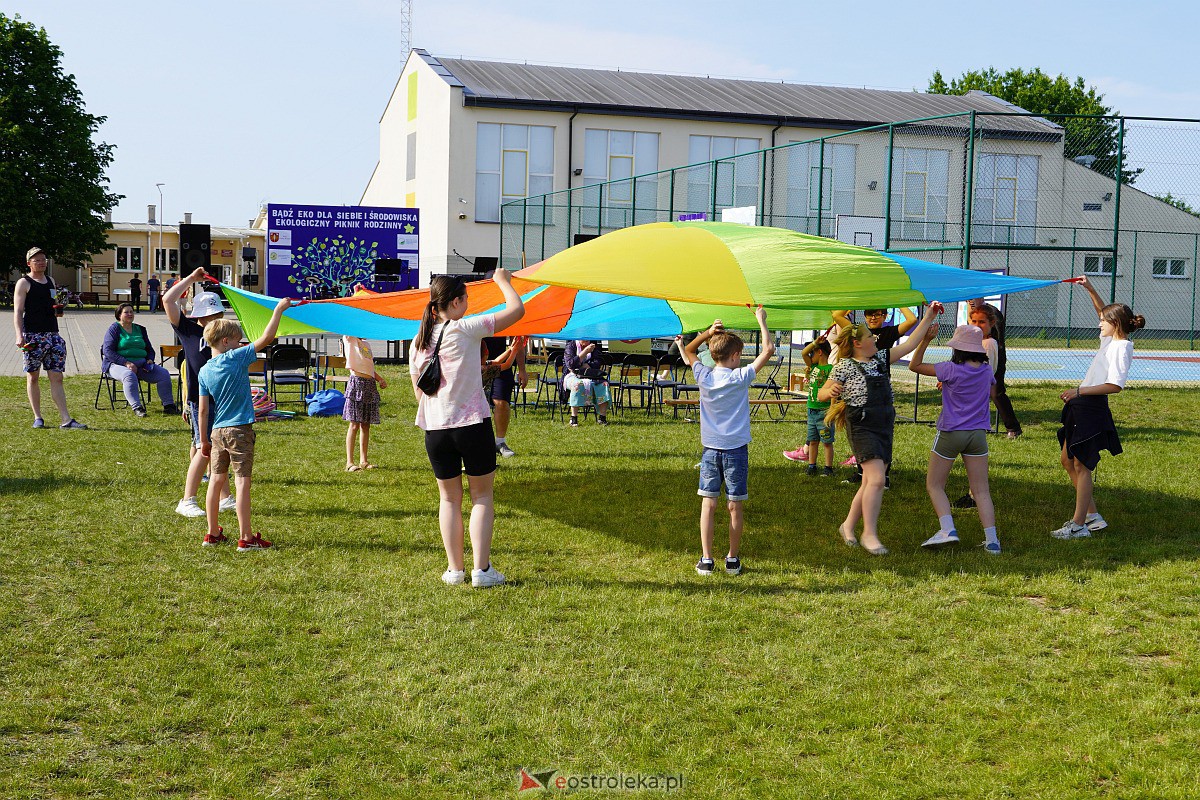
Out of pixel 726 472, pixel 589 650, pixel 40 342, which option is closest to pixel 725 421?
pixel 726 472

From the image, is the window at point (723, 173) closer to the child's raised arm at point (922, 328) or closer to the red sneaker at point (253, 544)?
the child's raised arm at point (922, 328)

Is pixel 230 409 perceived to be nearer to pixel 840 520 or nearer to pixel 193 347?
pixel 193 347

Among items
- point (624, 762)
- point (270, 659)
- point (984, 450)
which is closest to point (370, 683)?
point (270, 659)

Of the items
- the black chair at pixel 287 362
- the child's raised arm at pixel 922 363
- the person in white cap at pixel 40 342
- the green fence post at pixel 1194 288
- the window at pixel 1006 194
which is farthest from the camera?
the green fence post at pixel 1194 288

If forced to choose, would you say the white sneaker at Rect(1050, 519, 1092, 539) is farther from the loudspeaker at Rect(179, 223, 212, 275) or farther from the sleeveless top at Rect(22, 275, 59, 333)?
the loudspeaker at Rect(179, 223, 212, 275)

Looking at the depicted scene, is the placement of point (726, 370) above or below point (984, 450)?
above

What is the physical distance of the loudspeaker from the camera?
1759 centimetres

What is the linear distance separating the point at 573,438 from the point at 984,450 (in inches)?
234

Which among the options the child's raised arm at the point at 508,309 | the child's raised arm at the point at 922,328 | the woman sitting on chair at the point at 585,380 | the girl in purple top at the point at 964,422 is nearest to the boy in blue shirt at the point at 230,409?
the child's raised arm at the point at 508,309

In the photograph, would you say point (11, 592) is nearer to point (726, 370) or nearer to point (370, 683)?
point (370, 683)

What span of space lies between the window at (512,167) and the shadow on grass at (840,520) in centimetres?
2068

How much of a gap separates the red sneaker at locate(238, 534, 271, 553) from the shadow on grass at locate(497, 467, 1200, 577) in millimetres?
2111

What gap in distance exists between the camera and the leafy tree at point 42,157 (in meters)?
39.7

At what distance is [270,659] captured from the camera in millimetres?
5004
